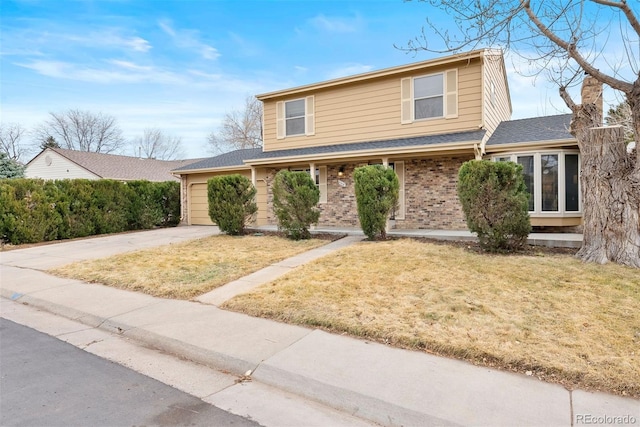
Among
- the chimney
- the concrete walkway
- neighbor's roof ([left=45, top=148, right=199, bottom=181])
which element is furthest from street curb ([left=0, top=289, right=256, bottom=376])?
neighbor's roof ([left=45, top=148, right=199, bottom=181])

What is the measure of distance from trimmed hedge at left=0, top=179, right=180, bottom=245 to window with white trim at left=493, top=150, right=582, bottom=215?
13.8m

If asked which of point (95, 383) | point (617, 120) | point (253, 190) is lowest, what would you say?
point (95, 383)

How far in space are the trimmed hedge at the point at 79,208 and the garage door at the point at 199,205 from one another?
776 mm

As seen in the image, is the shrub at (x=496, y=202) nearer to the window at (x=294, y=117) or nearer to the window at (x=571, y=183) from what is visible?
the window at (x=571, y=183)

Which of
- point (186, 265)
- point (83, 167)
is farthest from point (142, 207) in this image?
point (186, 265)

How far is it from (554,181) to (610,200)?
10.9 ft

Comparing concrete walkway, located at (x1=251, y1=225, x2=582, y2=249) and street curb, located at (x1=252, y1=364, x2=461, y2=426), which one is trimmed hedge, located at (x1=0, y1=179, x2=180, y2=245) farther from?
street curb, located at (x1=252, y1=364, x2=461, y2=426)

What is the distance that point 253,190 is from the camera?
1159cm

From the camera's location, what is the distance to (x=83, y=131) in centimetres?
4062

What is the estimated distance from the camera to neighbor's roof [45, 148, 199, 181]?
2153 centimetres

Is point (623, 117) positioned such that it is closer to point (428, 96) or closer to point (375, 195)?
point (375, 195)

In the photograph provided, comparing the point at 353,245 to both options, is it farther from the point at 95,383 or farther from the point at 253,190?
the point at 95,383

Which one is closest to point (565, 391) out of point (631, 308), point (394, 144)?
point (631, 308)

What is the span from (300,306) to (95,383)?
2.35 meters
